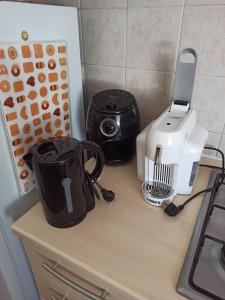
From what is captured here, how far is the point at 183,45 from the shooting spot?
2.48 feet

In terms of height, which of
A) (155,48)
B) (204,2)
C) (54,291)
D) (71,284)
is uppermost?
(204,2)

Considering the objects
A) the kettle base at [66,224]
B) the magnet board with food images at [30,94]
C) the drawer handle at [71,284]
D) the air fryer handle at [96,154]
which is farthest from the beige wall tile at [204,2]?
the drawer handle at [71,284]

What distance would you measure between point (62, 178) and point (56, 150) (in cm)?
7

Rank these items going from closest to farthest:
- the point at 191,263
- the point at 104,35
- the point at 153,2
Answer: the point at 191,263
the point at 153,2
the point at 104,35

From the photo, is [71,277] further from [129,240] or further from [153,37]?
[153,37]

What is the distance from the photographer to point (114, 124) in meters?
0.75

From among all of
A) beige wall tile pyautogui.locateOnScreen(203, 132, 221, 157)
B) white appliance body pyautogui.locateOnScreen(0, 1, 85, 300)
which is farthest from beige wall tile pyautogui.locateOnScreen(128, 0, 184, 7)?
beige wall tile pyautogui.locateOnScreen(203, 132, 221, 157)

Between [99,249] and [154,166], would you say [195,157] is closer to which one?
[154,166]

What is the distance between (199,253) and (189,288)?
93 millimetres

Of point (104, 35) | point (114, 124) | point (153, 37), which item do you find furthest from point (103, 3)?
point (114, 124)

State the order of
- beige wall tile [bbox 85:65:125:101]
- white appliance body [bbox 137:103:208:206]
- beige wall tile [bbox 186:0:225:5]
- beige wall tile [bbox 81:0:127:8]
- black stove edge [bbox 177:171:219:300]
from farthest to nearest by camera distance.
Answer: beige wall tile [bbox 85:65:125:101] < beige wall tile [bbox 81:0:127:8] < beige wall tile [bbox 186:0:225:5] < white appliance body [bbox 137:103:208:206] < black stove edge [bbox 177:171:219:300]

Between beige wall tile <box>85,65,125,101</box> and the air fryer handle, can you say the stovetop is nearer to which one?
the air fryer handle

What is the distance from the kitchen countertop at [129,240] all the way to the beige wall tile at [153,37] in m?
0.46

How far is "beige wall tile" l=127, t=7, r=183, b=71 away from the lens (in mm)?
746
